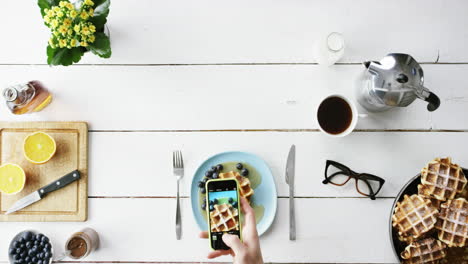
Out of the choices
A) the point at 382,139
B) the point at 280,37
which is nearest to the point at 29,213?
the point at 280,37

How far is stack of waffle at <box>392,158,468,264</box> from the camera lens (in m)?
1.19

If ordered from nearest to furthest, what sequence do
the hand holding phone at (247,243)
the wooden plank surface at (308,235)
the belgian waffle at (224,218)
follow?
1. the hand holding phone at (247,243)
2. the belgian waffle at (224,218)
3. the wooden plank surface at (308,235)

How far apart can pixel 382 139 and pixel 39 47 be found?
1.32 meters

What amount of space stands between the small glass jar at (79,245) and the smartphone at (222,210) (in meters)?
0.43

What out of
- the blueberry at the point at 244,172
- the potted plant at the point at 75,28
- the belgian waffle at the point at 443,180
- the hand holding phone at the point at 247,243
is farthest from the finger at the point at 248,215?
the potted plant at the point at 75,28

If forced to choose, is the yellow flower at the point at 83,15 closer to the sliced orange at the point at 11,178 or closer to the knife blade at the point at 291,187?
the sliced orange at the point at 11,178

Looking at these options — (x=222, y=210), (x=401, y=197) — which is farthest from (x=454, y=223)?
(x=222, y=210)

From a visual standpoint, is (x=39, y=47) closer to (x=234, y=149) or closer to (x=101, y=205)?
(x=101, y=205)

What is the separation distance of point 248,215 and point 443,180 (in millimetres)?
660

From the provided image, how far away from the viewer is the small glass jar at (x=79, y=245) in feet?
4.20

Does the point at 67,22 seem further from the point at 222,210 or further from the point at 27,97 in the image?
the point at 222,210

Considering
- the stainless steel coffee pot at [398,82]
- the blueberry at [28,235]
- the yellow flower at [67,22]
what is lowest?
the blueberry at [28,235]

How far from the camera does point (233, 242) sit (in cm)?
115

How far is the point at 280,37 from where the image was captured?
135cm
